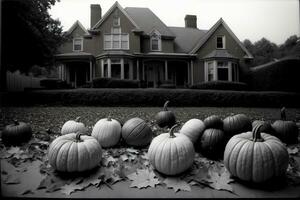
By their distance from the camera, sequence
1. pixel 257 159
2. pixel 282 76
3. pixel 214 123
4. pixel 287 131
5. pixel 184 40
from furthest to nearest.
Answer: pixel 184 40, pixel 282 76, pixel 287 131, pixel 214 123, pixel 257 159

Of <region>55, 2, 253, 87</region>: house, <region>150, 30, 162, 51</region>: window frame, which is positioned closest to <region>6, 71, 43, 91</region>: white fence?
<region>55, 2, 253, 87</region>: house

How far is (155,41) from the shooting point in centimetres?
1085

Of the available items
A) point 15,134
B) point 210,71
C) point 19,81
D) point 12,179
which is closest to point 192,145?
point 12,179

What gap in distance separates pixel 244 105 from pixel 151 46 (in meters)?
8.06

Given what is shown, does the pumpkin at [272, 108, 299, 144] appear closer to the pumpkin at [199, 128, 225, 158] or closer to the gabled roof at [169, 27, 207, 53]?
the pumpkin at [199, 128, 225, 158]

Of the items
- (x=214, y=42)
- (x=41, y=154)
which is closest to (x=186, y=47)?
(x=214, y=42)

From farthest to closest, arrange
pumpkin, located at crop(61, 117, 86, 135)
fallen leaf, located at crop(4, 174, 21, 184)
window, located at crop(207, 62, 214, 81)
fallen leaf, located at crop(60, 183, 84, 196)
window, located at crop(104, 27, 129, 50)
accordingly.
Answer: window, located at crop(104, 27, 129, 50), window, located at crop(207, 62, 214, 81), pumpkin, located at crop(61, 117, 86, 135), fallen leaf, located at crop(4, 174, 21, 184), fallen leaf, located at crop(60, 183, 84, 196)

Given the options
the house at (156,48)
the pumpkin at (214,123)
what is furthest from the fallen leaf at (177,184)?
the house at (156,48)

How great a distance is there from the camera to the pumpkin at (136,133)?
252 cm

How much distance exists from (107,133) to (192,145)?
3.22 ft

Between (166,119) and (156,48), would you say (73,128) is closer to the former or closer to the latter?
(166,119)

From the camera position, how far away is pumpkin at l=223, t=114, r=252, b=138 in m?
2.47

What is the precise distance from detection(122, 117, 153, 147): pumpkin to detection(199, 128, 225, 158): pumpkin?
2.10 feet

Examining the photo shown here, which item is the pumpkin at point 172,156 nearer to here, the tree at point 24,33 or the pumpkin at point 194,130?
the pumpkin at point 194,130
